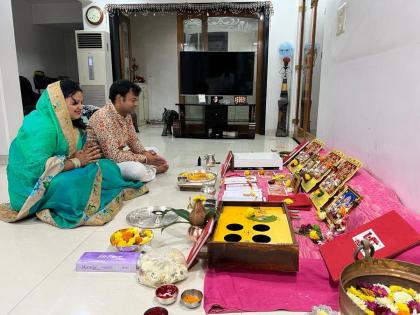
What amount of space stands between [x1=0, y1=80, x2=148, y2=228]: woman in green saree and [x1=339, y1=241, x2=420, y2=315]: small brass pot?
1.43 metres

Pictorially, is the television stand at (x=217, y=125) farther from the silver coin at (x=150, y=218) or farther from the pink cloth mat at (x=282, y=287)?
the pink cloth mat at (x=282, y=287)

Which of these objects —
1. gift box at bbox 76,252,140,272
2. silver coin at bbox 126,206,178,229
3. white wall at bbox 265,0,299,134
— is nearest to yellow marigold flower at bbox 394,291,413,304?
gift box at bbox 76,252,140,272

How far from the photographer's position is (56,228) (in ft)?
6.27

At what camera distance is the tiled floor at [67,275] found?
4.04 ft

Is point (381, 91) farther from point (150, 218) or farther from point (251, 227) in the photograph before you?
point (150, 218)

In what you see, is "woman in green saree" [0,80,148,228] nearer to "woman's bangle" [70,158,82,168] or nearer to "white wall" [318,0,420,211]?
"woman's bangle" [70,158,82,168]

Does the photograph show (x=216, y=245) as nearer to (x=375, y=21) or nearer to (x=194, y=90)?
(x=375, y=21)

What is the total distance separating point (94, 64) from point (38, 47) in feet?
9.06

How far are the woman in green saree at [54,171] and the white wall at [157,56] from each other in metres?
5.66

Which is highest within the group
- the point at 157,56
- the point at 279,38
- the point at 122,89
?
the point at 279,38

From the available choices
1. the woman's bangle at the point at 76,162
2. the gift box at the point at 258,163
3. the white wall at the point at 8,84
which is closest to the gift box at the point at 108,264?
the woman's bangle at the point at 76,162

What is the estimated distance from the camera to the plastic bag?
132 centimetres

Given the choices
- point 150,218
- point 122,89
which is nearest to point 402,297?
point 150,218

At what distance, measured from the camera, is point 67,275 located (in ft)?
4.70
